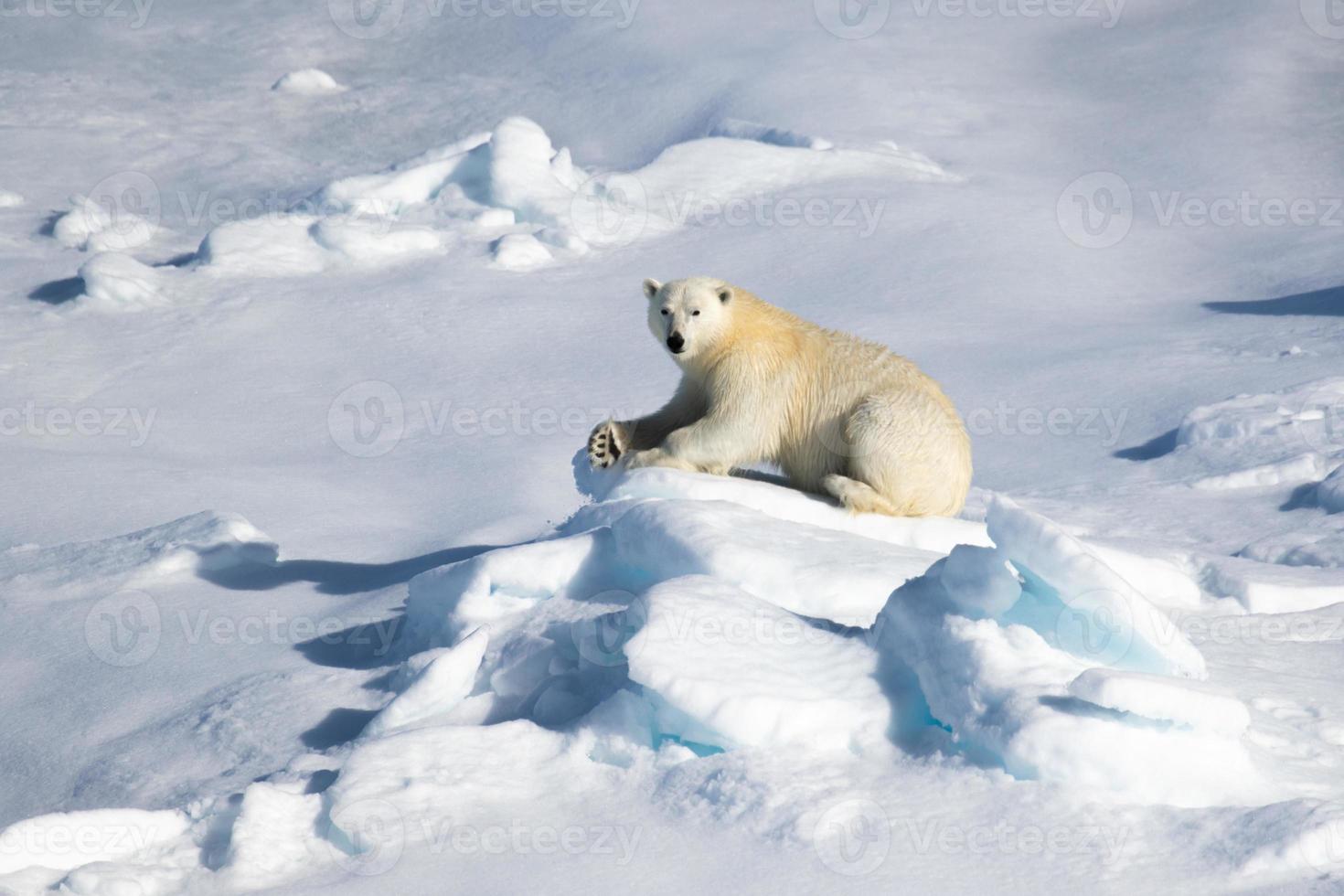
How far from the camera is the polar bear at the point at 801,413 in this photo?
4.70 meters

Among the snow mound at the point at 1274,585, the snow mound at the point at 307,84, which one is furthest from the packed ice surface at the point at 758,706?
the snow mound at the point at 307,84

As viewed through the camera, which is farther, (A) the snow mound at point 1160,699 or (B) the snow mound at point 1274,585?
(B) the snow mound at point 1274,585

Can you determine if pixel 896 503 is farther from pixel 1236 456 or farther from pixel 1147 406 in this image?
pixel 1147 406

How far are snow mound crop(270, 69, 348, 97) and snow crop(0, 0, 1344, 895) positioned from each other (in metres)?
0.04

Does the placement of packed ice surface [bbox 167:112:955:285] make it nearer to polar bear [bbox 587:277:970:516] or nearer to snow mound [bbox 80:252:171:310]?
snow mound [bbox 80:252:171:310]

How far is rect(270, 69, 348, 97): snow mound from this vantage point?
16047 mm

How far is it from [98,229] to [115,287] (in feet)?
5.85

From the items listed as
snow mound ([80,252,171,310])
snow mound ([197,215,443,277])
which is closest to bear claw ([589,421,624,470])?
snow mound ([197,215,443,277])

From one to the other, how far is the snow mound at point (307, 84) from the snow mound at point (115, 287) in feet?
20.8

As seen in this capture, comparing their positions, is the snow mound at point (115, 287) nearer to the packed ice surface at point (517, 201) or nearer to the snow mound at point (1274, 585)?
the packed ice surface at point (517, 201)

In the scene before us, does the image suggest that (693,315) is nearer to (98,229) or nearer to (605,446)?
(605,446)

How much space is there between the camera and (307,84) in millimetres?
16141

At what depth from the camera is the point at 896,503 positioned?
15.6ft

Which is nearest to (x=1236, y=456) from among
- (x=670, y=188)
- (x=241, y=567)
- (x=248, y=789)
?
(x=241, y=567)
